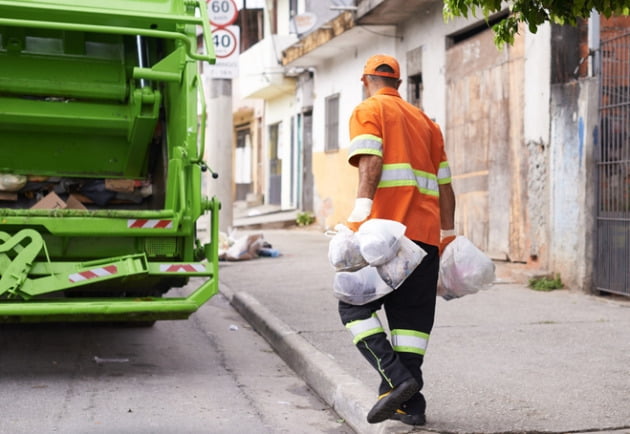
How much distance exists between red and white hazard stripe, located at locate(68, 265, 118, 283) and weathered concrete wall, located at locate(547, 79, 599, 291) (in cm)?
474

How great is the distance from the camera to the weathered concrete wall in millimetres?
8688

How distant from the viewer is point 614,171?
840 cm

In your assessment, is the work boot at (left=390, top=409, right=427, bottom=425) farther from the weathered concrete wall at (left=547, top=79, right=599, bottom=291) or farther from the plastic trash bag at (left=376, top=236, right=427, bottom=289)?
the weathered concrete wall at (left=547, top=79, right=599, bottom=291)

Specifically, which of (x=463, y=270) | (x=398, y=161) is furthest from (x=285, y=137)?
(x=398, y=161)

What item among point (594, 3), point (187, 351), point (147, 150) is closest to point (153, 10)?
point (147, 150)

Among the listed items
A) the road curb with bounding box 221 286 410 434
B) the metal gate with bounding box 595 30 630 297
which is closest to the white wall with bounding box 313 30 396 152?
the metal gate with bounding box 595 30 630 297

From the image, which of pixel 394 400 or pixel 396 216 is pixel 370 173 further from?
pixel 394 400

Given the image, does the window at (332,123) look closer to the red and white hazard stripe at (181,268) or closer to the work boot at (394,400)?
the red and white hazard stripe at (181,268)

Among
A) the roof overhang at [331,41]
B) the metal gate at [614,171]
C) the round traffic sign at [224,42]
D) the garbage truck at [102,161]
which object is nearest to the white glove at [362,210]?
the garbage truck at [102,161]

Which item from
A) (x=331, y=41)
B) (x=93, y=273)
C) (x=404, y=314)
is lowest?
(x=404, y=314)

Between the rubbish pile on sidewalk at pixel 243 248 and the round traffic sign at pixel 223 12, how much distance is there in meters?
2.79

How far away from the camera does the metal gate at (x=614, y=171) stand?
8211 mm

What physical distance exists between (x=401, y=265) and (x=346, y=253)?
25 centimetres

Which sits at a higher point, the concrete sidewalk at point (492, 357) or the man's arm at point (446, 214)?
the man's arm at point (446, 214)
